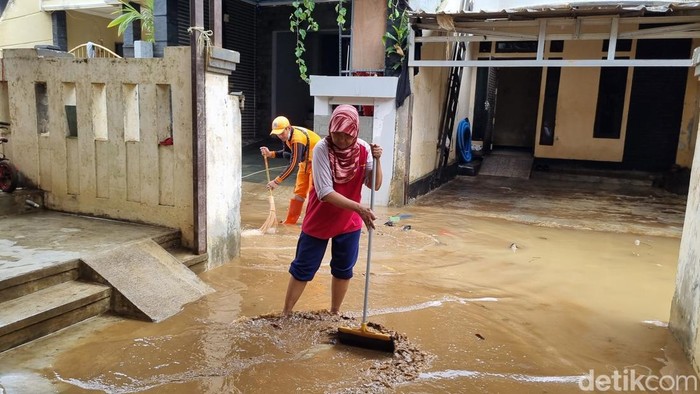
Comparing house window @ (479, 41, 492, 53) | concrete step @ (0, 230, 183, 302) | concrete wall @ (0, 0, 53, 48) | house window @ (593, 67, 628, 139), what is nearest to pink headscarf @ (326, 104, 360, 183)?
concrete step @ (0, 230, 183, 302)

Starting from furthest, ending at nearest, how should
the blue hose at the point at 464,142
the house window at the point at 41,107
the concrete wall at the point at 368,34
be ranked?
the blue hose at the point at 464,142 < the concrete wall at the point at 368,34 < the house window at the point at 41,107

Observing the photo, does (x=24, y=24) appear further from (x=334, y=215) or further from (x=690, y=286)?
(x=690, y=286)

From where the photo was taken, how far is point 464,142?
13.1 meters

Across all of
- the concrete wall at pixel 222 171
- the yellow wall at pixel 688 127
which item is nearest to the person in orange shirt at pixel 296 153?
the concrete wall at pixel 222 171

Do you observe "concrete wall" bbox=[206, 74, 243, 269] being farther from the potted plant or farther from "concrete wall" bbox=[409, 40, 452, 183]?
the potted plant

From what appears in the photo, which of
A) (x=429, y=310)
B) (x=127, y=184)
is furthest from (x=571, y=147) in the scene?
(x=127, y=184)

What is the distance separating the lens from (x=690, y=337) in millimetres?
3508

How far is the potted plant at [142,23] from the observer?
10.2 meters

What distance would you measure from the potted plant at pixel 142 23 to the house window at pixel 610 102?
10.9 m

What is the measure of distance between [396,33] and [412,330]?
623 centimetres

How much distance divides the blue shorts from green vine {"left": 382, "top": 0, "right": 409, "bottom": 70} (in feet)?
18.9

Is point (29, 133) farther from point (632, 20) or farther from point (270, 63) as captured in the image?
point (270, 63)

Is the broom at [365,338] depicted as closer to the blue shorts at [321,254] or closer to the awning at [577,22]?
the blue shorts at [321,254]

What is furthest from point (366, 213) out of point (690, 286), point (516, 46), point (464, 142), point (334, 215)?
point (516, 46)
